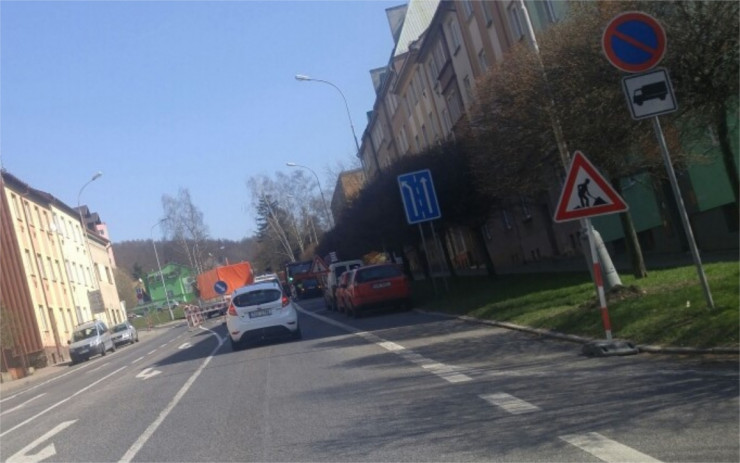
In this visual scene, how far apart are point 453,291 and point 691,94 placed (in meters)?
17.5

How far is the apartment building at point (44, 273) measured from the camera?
1994 inches

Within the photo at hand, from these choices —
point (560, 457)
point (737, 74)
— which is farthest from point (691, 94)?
point (560, 457)

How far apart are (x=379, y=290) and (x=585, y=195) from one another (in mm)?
16520

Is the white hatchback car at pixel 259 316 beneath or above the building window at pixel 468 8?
beneath

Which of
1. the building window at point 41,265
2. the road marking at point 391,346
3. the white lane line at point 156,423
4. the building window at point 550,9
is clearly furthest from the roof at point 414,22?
the white lane line at point 156,423

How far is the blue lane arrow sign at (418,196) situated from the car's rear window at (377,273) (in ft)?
6.75

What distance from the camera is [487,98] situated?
19.4m

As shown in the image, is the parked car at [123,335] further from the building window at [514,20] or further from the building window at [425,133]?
the building window at [514,20]

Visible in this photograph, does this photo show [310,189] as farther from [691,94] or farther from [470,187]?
[691,94]

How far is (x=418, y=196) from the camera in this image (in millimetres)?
27922

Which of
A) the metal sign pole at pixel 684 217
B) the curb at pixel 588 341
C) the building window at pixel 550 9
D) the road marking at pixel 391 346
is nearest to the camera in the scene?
the curb at pixel 588 341

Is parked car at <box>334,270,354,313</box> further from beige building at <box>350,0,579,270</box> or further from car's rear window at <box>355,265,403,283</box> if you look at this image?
beige building at <box>350,0,579,270</box>

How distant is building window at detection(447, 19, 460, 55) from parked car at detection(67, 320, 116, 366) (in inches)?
900

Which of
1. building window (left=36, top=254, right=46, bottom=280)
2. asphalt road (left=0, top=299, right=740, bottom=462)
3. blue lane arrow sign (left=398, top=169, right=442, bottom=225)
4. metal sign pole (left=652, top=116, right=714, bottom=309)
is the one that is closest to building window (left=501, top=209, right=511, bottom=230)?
blue lane arrow sign (left=398, top=169, right=442, bottom=225)
